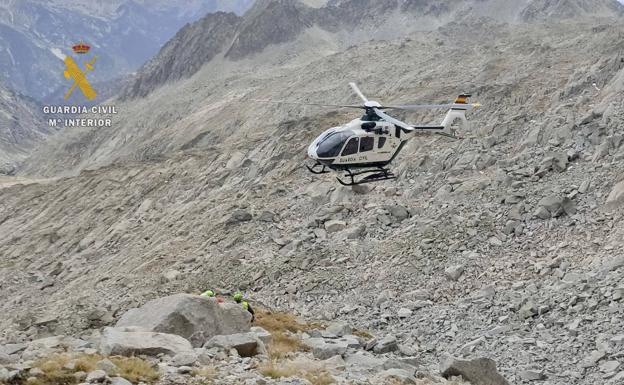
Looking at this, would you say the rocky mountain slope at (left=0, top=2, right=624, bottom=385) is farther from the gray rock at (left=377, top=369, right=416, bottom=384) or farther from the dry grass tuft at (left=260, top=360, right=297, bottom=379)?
the dry grass tuft at (left=260, top=360, right=297, bottom=379)

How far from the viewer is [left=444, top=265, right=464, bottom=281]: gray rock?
2173 cm

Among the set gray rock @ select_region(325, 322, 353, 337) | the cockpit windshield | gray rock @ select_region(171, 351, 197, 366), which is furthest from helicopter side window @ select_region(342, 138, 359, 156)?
gray rock @ select_region(171, 351, 197, 366)

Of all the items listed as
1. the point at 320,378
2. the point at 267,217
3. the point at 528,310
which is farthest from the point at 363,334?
the point at 267,217

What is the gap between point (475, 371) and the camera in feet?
45.9

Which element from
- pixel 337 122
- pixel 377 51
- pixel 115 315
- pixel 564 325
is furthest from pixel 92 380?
pixel 377 51

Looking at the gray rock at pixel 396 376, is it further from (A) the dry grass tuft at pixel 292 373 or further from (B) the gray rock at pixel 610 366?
(B) the gray rock at pixel 610 366

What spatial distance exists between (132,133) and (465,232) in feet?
260

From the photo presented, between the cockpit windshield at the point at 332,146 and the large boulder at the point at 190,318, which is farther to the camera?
the cockpit windshield at the point at 332,146

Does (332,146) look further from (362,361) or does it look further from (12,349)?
(12,349)

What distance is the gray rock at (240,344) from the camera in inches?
508

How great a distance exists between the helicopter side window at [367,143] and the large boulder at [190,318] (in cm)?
690

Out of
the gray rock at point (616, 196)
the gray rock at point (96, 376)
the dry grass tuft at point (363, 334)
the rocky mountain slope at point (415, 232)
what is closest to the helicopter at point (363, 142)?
the dry grass tuft at point (363, 334)

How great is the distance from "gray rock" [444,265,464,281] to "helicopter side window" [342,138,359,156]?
574 centimetres

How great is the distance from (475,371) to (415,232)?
11.3m
